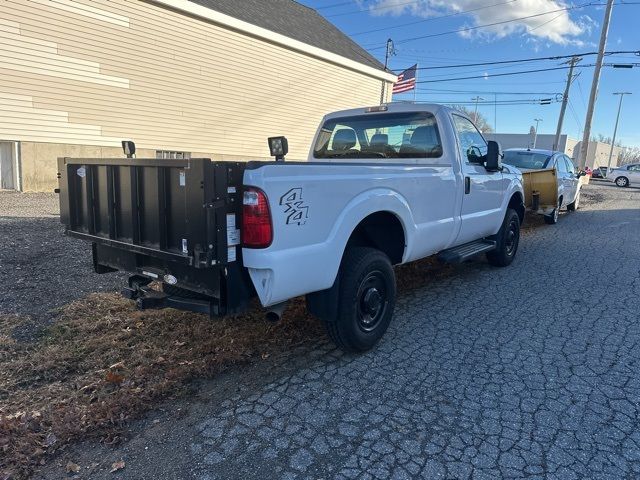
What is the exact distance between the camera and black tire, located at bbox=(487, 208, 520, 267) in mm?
6445

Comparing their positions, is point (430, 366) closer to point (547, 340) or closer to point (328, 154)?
point (547, 340)

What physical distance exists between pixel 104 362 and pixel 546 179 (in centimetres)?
975

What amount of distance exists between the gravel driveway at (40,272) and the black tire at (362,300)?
2698mm

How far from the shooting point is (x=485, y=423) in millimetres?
2805

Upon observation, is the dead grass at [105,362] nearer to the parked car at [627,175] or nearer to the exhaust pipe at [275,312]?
the exhaust pipe at [275,312]

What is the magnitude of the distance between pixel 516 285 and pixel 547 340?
1.87 m

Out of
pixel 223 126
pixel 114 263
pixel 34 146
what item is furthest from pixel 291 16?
pixel 114 263

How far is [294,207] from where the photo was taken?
285 centimetres

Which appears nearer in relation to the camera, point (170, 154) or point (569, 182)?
point (569, 182)

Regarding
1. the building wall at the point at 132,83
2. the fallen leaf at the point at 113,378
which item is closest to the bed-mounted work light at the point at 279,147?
the fallen leaf at the point at 113,378

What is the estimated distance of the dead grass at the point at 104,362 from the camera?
262 cm

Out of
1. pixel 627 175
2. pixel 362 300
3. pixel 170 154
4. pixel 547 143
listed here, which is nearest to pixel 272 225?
pixel 362 300

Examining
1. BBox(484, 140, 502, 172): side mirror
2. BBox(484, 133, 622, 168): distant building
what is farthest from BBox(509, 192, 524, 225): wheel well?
BBox(484, 133, 622, 168): distant building

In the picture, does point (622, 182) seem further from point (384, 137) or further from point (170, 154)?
point (384, 137)
